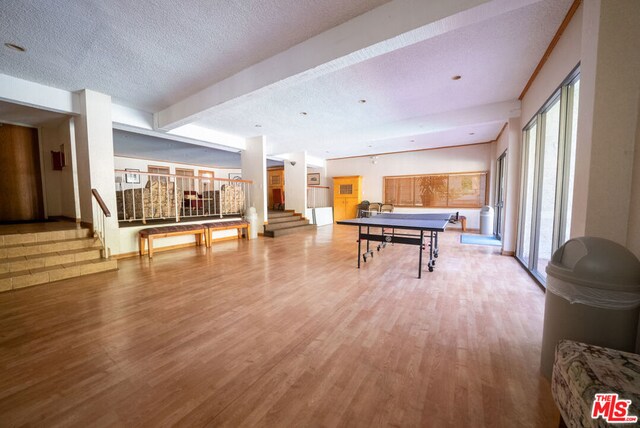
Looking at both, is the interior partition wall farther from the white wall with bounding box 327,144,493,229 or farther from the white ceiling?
the white wall with bounding box 327,144,493,229

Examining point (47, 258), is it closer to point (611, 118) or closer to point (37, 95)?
point (37, 95)

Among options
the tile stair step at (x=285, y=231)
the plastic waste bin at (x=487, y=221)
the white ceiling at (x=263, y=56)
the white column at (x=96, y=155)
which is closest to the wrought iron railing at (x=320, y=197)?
the tile stair step at (x=285, y=231)

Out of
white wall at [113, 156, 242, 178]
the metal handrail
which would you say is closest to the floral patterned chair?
the metal handrail

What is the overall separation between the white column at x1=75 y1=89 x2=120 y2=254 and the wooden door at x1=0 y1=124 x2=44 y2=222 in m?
2.31

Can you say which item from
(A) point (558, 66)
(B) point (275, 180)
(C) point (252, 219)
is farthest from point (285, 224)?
(A) point (558, 66)

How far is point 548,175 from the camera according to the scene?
413 centimetres

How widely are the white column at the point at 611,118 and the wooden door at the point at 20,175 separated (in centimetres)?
988

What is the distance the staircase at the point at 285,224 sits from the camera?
7.76m

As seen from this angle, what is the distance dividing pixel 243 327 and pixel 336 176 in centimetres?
1035

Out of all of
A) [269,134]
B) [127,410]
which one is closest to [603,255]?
[127,410]

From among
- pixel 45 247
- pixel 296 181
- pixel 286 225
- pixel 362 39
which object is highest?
pixel 362 39

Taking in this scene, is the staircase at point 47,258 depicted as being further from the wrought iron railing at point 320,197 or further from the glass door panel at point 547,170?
the wrought iron railing at point 320,197

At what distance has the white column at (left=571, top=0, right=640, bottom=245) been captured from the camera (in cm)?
161

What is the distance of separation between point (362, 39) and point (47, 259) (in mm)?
5561
